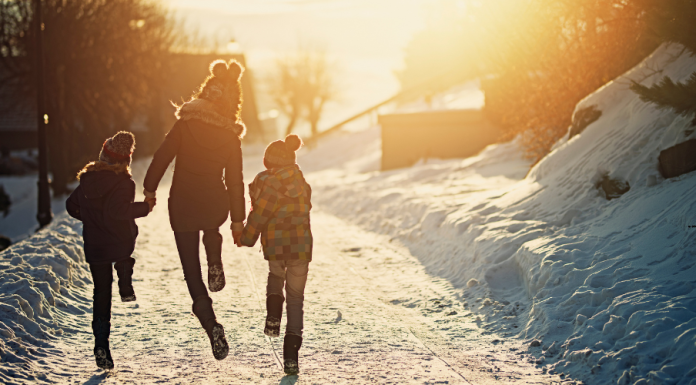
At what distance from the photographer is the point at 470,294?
7363 mm

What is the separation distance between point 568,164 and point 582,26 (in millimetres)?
4269

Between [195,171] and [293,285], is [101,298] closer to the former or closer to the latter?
[195,171]

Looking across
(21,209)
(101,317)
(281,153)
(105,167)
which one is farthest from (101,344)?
(21,209)

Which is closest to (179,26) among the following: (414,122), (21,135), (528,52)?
(21,135)

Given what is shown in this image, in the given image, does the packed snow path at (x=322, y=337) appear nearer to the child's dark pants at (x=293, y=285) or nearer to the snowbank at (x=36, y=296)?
the snowbank at (x=36, y=296)

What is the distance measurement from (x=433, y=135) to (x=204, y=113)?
19.9 meters

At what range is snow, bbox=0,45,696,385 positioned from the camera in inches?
197

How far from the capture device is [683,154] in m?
7.77

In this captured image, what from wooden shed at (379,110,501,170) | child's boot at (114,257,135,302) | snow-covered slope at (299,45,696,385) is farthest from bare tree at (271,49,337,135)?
child's boot at (114,257,135,302)

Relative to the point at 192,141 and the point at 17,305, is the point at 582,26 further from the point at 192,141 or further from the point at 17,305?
A: the point at 17,305

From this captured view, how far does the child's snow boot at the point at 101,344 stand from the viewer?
4.96 metres

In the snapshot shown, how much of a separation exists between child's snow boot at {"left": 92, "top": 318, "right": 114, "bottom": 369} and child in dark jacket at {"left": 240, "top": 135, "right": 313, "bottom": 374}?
1309mm

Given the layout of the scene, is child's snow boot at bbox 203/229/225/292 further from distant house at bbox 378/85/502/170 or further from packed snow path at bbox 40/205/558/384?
distant house at bbox 378/85/502/170

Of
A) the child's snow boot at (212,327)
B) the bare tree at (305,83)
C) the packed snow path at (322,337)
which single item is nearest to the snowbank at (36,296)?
the packed snow path at (322,337)
